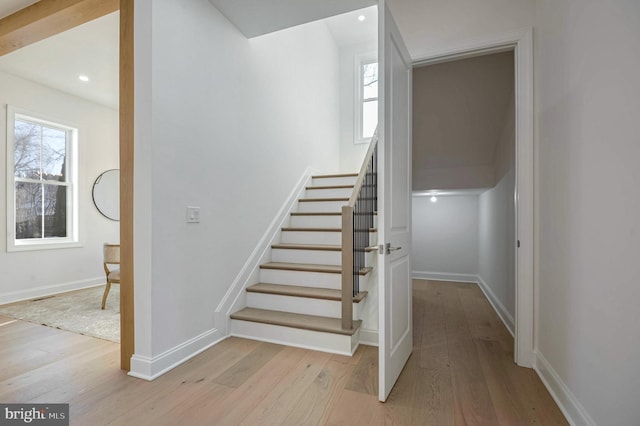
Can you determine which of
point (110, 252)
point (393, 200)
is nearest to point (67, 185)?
point (110, 252)

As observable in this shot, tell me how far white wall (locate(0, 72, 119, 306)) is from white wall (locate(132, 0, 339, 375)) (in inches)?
124

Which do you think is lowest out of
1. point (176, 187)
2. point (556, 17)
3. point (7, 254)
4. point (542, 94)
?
point (7, 254)

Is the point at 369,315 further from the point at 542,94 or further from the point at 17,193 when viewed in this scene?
the point at 17,193

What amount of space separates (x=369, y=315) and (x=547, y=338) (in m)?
1.21

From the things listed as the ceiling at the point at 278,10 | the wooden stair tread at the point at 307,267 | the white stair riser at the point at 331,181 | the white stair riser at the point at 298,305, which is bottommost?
the white stair riser at the point at 298,305

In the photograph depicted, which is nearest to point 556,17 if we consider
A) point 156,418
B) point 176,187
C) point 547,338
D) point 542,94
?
point 542,94

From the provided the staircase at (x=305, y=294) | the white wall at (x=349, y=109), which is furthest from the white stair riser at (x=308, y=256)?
the white wall at (x=349, y=109)

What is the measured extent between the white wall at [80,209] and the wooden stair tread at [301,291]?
325 centimetres

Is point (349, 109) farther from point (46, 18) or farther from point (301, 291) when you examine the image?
point (46, 18)

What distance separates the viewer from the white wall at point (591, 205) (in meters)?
1.15

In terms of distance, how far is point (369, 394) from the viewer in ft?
5.86

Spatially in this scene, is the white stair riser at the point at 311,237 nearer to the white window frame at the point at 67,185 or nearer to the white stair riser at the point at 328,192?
the white stair riser at the point at 328,192

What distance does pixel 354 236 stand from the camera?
2377 millimetres

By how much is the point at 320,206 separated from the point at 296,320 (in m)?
1.71
